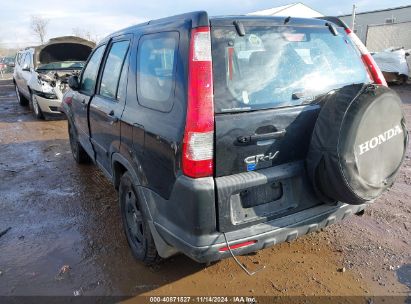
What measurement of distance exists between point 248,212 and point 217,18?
4.12 feet

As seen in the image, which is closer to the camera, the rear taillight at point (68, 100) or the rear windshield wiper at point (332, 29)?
the rear windshield wiper at point (332, 29)

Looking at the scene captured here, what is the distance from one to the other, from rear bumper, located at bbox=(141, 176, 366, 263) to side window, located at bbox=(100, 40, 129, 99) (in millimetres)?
1247

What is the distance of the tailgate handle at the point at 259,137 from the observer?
6.84 feet

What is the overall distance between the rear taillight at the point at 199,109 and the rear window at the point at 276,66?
63mm

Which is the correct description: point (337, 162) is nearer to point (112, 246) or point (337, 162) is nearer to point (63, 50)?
point (112, 246)

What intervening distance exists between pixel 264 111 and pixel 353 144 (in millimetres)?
588

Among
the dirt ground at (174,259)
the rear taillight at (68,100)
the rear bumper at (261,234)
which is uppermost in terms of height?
the rear taillight at (68,100)

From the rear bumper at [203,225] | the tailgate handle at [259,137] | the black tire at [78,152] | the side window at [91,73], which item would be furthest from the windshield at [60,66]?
the tailgate handle at [259,137]

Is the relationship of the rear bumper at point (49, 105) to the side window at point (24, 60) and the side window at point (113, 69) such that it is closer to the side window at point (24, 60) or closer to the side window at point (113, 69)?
the side window at point (24, 60)

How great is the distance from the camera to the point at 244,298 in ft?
8.26

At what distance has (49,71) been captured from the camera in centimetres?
945

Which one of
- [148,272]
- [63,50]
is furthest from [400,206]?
[63,50]

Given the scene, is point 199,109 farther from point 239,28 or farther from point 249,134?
point 239,28

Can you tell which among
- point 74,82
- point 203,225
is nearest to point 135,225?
point 203,225
